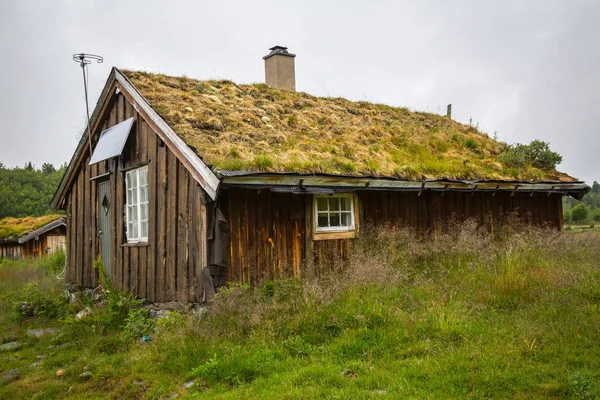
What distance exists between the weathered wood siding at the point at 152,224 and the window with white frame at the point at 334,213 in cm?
230

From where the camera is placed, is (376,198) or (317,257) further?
(376,198)

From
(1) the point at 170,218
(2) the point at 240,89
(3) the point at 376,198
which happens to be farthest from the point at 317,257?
(2) the point at 240,89

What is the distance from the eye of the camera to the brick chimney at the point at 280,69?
46.8 ft

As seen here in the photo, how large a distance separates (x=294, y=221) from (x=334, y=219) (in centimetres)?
95

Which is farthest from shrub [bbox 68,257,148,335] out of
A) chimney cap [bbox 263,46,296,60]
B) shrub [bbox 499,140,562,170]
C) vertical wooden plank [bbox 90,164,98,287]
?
shrub [bbox 499,140,562,170]

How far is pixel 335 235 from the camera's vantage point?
8.78m

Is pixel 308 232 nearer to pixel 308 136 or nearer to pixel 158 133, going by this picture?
pixel 308 136

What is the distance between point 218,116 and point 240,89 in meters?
2.85

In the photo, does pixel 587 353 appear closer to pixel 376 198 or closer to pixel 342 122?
pixel 376 198

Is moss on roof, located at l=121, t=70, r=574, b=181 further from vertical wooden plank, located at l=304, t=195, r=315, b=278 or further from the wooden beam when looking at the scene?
vertical wooden plank, located at l=304, t=195, r=315, b=278

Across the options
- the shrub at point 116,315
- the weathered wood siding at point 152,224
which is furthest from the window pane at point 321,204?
the shrub at point 116,315

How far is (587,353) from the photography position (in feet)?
15.7

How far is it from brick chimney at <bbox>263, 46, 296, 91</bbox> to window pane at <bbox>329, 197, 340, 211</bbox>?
638cm

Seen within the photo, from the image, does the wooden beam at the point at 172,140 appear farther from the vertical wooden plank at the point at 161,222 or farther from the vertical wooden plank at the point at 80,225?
the vertical wooden plank at the point at 80,225
